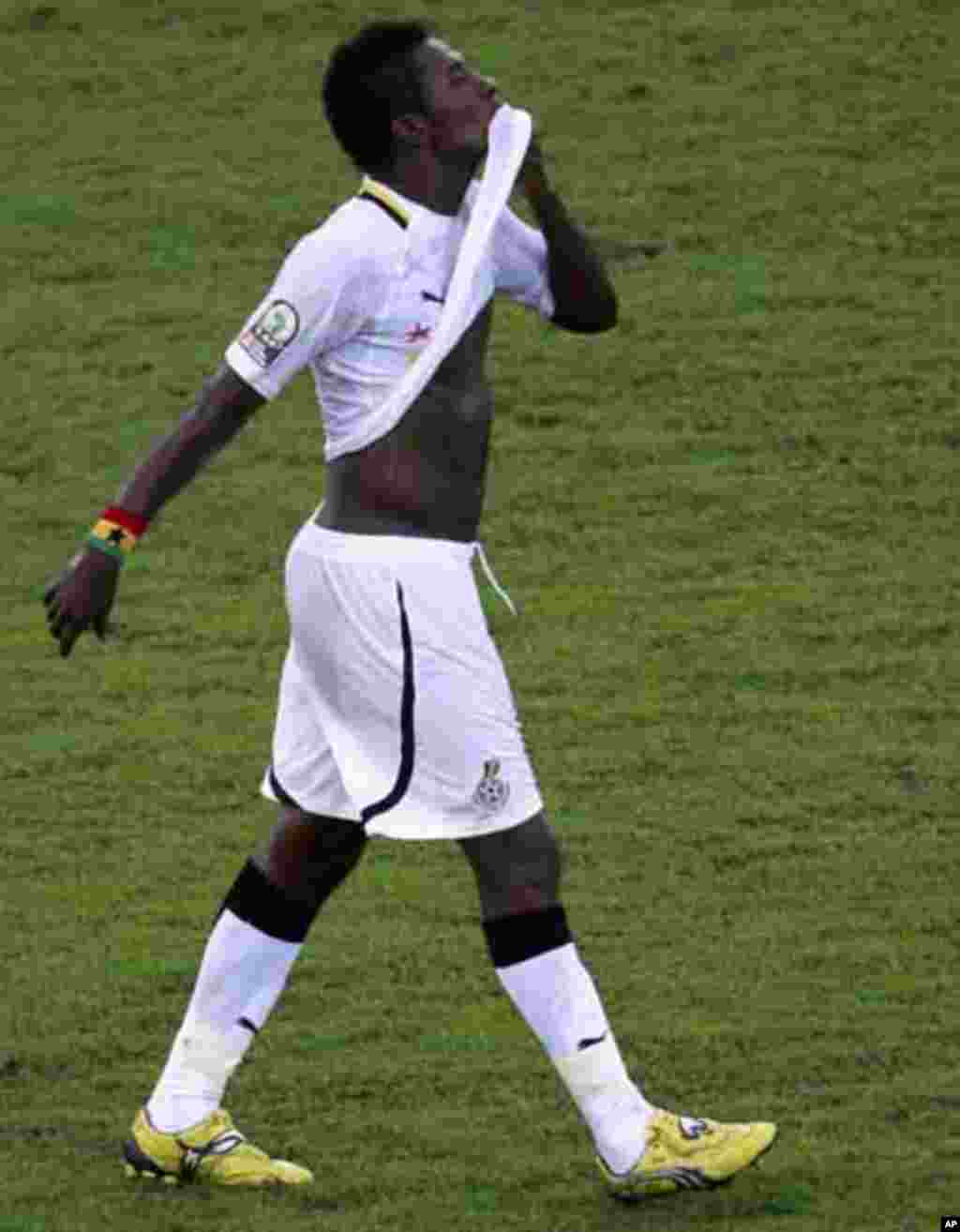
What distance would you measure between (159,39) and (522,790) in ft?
39.1

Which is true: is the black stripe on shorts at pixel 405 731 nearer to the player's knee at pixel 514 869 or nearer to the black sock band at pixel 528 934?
the player's knee at pixel 514 869

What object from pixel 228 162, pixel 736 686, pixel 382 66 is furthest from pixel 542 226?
pixel 228 162

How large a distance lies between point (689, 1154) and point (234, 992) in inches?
37.7

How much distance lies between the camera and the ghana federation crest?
7109 mm

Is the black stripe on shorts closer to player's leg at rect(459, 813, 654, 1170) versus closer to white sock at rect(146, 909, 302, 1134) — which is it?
player's leg at rect(459, 813, 654, 1170)

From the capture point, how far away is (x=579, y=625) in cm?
1203

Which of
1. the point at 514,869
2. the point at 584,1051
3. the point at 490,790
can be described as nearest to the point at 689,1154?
the point at 584,1051

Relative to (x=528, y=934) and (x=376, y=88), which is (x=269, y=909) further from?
(x=376, y=88)

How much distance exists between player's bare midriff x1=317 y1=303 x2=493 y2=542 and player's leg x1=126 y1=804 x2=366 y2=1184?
0.62 metres

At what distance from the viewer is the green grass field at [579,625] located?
779 centimetres

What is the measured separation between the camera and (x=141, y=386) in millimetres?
14547

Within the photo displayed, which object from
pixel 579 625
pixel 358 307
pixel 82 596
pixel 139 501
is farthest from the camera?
pixel 579 625

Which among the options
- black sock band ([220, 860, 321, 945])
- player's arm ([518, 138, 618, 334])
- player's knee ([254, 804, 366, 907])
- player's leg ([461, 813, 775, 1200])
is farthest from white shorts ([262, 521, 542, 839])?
player's arm ([518, 138, 618, 334])

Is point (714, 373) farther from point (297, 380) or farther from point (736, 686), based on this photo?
point (736, 686)
